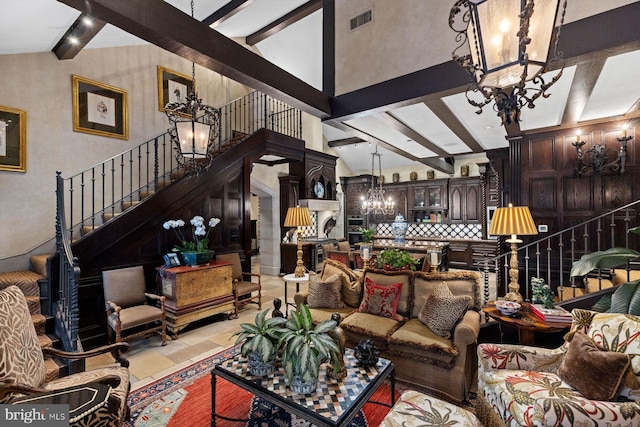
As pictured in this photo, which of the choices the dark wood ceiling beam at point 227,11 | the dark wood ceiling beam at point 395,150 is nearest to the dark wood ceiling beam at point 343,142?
the dark wood ceiling beam at point 395,150

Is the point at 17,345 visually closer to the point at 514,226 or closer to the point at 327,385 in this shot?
the point at 327,385

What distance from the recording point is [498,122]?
445 centimetres

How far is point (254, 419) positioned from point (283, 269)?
17.6ft

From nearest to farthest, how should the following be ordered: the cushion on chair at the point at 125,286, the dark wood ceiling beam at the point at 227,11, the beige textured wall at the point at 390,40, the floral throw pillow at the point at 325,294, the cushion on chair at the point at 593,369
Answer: the cushion on chair at the point at 593,369 → the beige textured wall at the point at 390,40 → the floral throw pillow at the point at 325,294 → the cushion on chair at the point at 125,286 → the dark wood ceiling beam at the point at 227,11

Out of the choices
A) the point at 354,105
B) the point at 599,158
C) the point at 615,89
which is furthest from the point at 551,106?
the point at 354,105

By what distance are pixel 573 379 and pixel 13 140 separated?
6202 mm

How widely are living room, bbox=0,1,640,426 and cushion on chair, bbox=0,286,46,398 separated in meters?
1.78

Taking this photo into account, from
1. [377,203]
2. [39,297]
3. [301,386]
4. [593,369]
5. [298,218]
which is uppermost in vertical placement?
[377,203]

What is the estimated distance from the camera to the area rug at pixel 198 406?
2.14 meters

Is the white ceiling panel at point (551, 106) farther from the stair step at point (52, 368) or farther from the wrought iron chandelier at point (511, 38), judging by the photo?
the stair step at point (52, 368)

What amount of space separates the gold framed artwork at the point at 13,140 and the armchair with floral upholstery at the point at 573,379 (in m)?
5.68

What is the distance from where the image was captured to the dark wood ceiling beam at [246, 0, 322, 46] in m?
5.66

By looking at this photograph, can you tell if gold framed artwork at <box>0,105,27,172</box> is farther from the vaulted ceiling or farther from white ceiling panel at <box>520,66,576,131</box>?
white ceiling panel at <box>520,66,576,131</box>

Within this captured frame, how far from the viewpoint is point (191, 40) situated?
239cm
